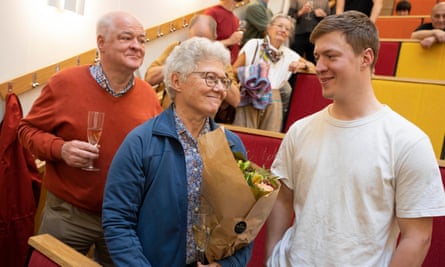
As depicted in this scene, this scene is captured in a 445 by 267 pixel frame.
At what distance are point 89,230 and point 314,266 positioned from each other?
977mm

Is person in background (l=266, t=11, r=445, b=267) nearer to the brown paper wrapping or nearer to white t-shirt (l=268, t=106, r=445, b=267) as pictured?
white t-shirt (l=268, t=106, r=445, b=267)

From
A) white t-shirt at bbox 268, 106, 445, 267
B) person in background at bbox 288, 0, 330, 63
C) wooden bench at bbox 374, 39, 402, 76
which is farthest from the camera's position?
person in background at bbox 288, 0, 330, 63

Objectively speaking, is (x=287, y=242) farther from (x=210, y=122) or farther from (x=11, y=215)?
(x=11, y=215)

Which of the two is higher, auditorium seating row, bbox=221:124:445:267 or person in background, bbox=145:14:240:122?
person in background, bbox=145:14:240:122

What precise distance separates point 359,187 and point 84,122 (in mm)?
1091

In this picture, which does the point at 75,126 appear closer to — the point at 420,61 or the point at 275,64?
the point at 275,64

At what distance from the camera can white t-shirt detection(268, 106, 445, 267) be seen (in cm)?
103

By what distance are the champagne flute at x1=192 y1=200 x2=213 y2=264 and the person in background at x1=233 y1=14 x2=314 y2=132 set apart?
4.94ft

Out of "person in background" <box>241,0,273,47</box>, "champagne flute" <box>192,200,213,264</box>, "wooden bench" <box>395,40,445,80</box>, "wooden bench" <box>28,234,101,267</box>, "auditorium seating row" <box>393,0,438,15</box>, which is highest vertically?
"auditorium seating row" <box>393,0,438,15</box>

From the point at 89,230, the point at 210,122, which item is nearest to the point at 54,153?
the point at 89,230

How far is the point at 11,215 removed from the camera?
7.50 feet

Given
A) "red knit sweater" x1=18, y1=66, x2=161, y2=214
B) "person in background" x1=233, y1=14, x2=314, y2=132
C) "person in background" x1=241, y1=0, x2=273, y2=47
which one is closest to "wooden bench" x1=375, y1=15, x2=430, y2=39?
"person in background" x1=241, y1=0, x2=273, y2=47

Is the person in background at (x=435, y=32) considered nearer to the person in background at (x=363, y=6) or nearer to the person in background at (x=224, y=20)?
the person in background at (x=363, y=6)

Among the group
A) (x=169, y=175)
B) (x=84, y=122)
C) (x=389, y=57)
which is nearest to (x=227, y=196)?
(x=169, y=175)
